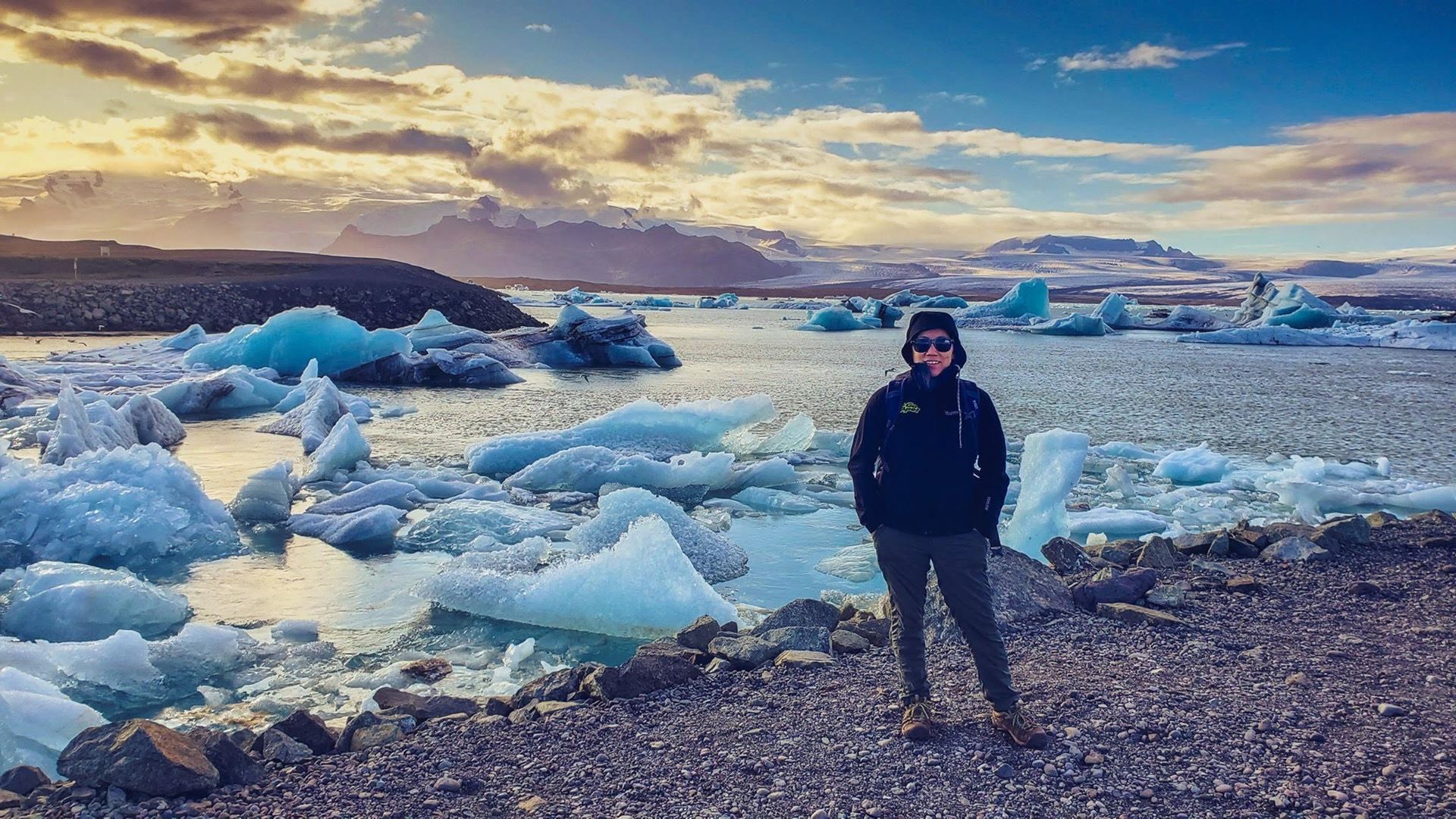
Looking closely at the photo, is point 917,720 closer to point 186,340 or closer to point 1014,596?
point 1014,596

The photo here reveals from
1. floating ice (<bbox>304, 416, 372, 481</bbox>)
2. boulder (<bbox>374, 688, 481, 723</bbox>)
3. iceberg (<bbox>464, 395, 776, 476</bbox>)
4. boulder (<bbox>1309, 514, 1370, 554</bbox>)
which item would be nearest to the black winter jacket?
boulder (<bbox>374, 688, 481, 723</bbox>)

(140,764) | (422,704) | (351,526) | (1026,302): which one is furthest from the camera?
(1026,302)

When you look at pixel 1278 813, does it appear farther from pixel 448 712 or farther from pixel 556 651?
pixel 556 651

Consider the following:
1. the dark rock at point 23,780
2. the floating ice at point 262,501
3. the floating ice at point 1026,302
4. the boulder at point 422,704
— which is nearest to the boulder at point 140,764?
the dark rock at point 23,780

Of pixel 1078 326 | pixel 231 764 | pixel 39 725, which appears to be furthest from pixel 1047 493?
pixel 1078 326

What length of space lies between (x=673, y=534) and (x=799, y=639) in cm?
258

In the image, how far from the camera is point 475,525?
793 cm

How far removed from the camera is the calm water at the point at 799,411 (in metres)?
6.04

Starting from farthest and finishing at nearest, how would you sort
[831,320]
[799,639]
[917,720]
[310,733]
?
1. [831,320]
2. [799,639]
3. [310,733]
4. [917,720]

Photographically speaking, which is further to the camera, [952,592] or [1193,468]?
[1193,468]

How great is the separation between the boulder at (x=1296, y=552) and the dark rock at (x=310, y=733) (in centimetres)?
602

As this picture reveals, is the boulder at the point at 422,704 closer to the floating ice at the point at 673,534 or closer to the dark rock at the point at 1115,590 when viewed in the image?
the floating ice at the point at 673,534

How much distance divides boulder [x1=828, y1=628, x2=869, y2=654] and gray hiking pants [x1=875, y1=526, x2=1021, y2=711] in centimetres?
105

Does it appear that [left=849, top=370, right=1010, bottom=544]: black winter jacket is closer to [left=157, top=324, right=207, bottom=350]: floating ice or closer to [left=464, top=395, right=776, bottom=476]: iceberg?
[left=464, top=395, right=776, bottom=476]: iceberg
